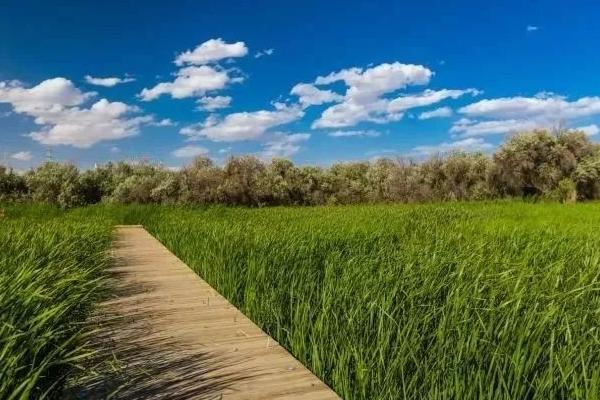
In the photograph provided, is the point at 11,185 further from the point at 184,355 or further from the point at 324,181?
the point at 184,355

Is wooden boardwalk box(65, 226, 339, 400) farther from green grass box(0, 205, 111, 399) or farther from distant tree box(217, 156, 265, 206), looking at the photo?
distant tree box(217, 156, 265, 206)

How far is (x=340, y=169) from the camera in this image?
1166 inches

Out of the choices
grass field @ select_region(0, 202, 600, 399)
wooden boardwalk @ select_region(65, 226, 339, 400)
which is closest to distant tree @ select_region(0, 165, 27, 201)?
grass field @ select_region(0, 202, 600, 399)

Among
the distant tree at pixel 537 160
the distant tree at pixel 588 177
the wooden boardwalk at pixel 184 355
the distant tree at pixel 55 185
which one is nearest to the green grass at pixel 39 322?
the wooden boardwalk at pixel 184 355

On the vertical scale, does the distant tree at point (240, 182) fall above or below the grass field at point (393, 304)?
above

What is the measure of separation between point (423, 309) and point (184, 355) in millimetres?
1774

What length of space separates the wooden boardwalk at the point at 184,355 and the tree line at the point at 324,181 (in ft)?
60.1

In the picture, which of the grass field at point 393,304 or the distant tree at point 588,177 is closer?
the grass field at point 393,304

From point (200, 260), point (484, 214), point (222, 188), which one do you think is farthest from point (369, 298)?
point (222, 188)

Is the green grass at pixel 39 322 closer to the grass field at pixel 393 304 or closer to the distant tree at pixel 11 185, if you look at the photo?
the grass field at pixel 393 304

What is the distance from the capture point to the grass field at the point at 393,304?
8.30 ft

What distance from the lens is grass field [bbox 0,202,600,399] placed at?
8.30ft

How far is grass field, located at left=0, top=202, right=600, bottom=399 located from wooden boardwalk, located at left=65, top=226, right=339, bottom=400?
0.75 ft

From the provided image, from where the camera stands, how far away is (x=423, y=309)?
372 centimetres
